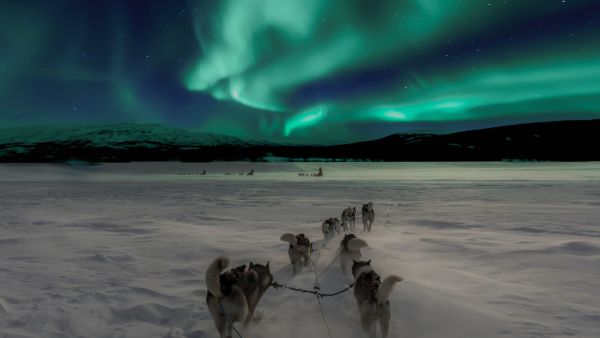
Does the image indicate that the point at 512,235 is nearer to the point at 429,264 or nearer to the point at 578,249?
the point at 578,249

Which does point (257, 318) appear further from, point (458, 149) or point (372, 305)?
point (458, 149)

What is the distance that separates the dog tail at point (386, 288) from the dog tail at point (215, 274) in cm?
133

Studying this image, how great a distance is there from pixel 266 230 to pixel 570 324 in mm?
6949

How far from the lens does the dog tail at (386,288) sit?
297cm

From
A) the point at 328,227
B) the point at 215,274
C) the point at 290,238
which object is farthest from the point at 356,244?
the point at 328,227

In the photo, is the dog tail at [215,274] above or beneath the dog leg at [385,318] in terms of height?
above

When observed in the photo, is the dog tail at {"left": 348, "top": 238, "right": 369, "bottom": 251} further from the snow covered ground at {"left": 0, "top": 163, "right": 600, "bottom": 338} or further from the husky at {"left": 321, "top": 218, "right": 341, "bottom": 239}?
the husky at {"left": 321, "top": 218, "right": 341, "bottom": 239}

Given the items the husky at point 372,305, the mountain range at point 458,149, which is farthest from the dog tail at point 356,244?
the mountain range at point 458,149

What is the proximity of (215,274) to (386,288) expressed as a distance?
1.43 meters

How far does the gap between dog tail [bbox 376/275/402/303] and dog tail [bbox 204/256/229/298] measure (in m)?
1.33

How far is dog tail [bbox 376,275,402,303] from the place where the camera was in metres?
2.97

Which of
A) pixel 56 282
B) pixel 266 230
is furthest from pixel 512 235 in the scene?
pixel 56 282

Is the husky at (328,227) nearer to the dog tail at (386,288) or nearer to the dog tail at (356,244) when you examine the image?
the dog tail at (356,244)

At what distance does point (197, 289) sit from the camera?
5.00 meters
